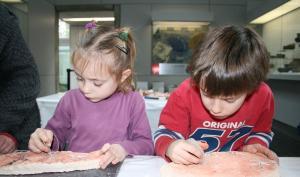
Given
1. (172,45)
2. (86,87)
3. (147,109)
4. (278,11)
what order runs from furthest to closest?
1. (172,45)
2. (278,11)
3. (147,109)
4. (86,87)

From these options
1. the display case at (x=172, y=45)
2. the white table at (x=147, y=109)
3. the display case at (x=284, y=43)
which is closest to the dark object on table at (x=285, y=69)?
the display case at (x=284, y=43)

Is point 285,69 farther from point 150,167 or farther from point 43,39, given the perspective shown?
point 150,167

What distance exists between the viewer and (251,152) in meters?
0.96

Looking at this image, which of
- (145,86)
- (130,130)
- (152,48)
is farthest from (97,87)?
(152,48)

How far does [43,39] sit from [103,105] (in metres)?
4.35

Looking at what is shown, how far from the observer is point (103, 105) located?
1.18 m

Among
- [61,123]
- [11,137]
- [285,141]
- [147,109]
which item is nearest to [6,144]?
[11,137]

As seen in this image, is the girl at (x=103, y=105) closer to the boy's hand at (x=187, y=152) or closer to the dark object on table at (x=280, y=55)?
the boy's hand at (x=187, y=152)

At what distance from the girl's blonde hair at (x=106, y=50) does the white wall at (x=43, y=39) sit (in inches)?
149

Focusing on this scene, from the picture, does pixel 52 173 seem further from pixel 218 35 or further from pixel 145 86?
pixel 145 86

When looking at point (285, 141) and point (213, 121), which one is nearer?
point (213, 121)

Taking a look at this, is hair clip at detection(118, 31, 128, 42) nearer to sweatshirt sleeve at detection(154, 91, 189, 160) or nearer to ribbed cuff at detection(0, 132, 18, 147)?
sweatshirt sleeve at detection(154, 91, 189, 160)

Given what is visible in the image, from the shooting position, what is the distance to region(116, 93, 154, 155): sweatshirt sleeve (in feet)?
3.44

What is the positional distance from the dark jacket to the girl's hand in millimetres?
32
